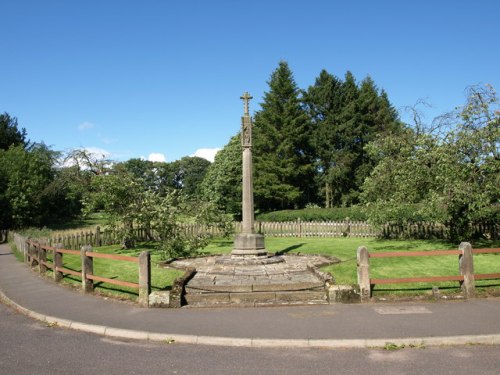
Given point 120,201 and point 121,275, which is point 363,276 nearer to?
point 121,275

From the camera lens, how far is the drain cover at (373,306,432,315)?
8.20 meters

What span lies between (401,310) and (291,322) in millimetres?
2363

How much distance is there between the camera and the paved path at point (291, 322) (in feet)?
22.0

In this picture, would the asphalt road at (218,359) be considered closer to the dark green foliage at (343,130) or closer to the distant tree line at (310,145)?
the distant tree line at (310,145)

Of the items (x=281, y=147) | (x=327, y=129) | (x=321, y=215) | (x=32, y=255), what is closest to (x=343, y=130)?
(x=327, y=129)

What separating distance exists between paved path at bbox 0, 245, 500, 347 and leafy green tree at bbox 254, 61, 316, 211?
125 ft

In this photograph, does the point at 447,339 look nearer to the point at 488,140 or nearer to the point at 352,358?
the point at 352,358

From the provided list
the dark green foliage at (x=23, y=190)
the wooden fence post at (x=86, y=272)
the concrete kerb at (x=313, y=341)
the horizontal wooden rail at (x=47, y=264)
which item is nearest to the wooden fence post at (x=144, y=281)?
the concrete kerb at (x=313, y=341)

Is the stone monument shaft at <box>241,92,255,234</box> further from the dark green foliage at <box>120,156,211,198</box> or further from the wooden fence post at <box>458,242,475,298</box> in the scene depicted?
the dark green foliage at <box>120,156,211,198</box>

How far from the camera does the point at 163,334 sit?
712 centimetres

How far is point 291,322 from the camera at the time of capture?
7.73 m

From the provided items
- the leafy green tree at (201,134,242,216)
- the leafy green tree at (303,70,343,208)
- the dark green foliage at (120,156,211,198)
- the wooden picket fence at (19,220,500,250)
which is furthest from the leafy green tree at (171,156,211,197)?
the wooden picket fence at (19,220,500,250)

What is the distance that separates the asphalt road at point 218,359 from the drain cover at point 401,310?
6.04 feet

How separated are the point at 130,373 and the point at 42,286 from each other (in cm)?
777
